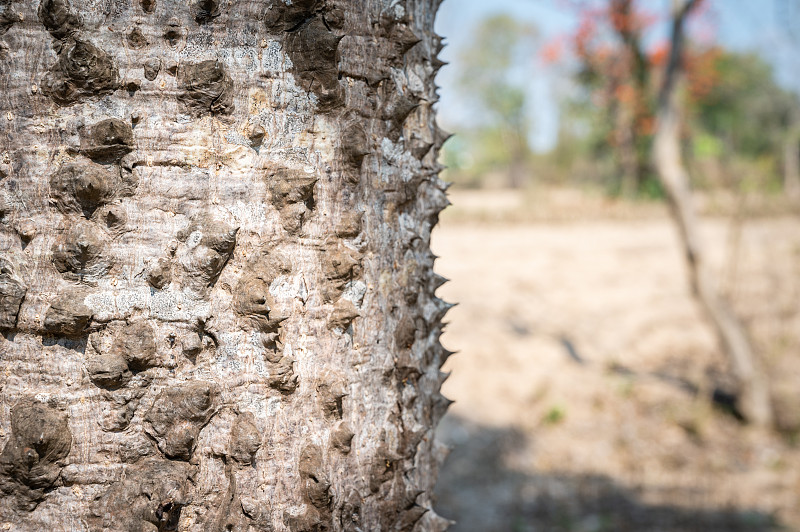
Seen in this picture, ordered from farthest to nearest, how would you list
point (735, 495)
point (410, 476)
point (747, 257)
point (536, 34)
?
point (536, 34), point (747, 257), point (735, 495), point (410, 476)

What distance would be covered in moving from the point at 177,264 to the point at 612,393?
237 inches

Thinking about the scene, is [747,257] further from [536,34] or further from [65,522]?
[536,34]

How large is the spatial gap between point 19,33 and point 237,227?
38 cm

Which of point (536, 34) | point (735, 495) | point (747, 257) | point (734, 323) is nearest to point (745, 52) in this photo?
point (536, 34)

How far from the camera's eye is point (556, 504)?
4.50 m

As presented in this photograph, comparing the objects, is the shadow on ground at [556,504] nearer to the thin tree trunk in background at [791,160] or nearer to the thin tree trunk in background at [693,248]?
the thin tree trunk in background at [693,248]

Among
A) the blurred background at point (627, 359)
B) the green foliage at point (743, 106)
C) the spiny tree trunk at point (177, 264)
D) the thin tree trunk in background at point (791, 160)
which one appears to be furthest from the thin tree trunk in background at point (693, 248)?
the green foliage at point (743, 106)

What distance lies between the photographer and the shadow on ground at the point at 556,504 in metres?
4.18

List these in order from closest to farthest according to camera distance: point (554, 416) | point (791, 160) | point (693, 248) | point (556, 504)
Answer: point (556, 504) < point (693, 248) < point (554, 416) < point (791, 160)

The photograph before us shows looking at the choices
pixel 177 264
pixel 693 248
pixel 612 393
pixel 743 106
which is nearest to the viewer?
pixel 177 264

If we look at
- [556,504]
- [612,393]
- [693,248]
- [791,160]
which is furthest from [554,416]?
[791,160]

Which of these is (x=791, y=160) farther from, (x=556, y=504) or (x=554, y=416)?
(x=556, y=504)

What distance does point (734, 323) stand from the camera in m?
5.50

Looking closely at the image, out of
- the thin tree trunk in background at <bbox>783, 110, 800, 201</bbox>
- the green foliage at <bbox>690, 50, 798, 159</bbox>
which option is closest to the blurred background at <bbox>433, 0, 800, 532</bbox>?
the thin tree trunk in background at <bbox>783, 110, 800, 201</bbox>
